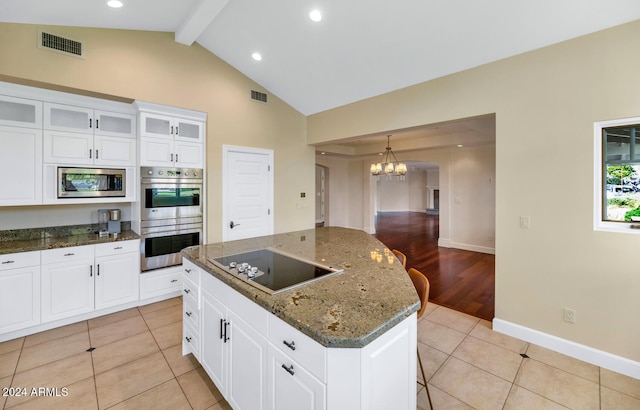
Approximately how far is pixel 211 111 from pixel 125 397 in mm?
3414

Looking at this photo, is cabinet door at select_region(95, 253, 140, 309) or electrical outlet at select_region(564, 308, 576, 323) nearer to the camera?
electrical outlet at select_region(564, 308, 576, 323)

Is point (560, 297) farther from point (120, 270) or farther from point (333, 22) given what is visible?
point (120, 270)

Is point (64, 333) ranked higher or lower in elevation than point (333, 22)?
lower

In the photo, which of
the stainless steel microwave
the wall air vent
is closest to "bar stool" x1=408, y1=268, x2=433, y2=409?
the stainless steel microwave

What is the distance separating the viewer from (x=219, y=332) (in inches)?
72.0

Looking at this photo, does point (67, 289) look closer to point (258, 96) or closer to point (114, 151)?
point (114, 151)

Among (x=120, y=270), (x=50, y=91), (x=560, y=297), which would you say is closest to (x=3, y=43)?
(x=50, y=91)

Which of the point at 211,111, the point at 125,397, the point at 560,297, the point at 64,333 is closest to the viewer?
the point at 125,397

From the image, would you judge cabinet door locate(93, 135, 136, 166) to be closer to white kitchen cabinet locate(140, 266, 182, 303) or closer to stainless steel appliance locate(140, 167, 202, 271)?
stainless steel appliance locate(140, 167, 202, 271)

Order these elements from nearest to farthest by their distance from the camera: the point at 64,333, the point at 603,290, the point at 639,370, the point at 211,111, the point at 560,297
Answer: the point at 639,370 → the point at 603,290 → the point at 560,297 → the point at 64,333 → the point at 211,111

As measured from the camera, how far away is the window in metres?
2.30

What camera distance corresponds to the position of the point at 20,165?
2826 millimetres

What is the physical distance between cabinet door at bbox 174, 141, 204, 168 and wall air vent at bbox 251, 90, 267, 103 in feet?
4.07

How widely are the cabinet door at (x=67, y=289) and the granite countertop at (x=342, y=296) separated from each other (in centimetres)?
175
